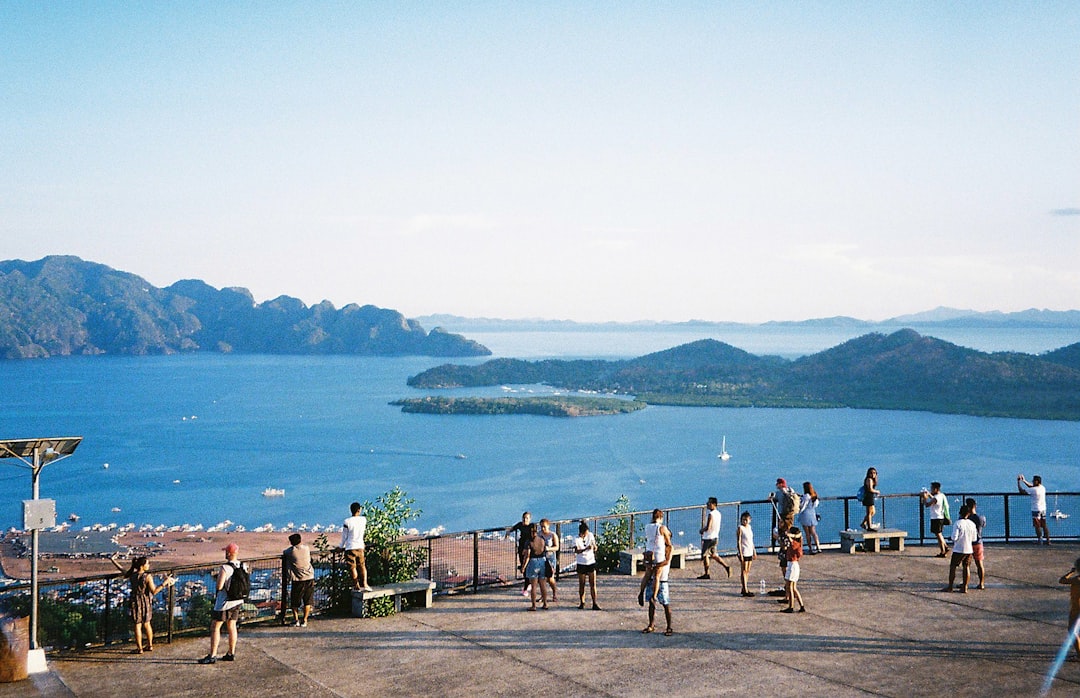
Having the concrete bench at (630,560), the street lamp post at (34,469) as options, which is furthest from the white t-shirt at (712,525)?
the street lamp post at (34,469)

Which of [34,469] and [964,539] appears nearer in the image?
[34,469]

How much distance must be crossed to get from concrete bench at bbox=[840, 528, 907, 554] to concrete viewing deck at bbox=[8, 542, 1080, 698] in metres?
3.01

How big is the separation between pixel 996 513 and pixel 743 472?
1867 inches

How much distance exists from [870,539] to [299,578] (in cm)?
1291

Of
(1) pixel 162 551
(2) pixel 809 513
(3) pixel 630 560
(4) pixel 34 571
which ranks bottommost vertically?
(1) pixel 162 551

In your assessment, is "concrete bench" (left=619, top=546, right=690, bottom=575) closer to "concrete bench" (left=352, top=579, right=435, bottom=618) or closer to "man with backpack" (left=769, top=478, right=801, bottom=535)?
"man with backpack" (left=769, top=478, right=801, bottom=535)

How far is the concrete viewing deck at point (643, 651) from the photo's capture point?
12.0 metres

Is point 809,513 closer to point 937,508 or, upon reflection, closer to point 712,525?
point 937,508

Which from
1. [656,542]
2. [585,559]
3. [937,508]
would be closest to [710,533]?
[585,559]

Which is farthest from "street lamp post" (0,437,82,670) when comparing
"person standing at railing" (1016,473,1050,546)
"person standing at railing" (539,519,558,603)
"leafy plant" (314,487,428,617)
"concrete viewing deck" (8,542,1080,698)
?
"person standing at railing" (1016,473,1050,546)

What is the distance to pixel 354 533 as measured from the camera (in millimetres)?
15102

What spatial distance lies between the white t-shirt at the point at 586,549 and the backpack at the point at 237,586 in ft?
17.5

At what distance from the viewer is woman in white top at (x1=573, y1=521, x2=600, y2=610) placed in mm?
15617

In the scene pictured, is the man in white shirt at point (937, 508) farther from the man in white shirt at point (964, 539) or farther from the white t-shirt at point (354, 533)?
the white t-shirt at point (354, 533)
